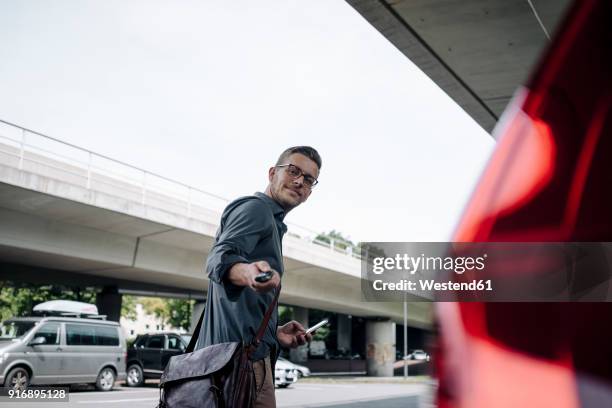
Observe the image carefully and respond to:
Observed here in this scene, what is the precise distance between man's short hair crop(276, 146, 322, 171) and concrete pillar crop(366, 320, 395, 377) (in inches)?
1659

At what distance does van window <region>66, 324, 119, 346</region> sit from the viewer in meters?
16.4

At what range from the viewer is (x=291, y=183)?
2715 mm

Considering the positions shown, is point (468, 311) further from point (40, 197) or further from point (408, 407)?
point (40, 197)

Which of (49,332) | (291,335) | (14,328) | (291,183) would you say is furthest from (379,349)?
(291,183)

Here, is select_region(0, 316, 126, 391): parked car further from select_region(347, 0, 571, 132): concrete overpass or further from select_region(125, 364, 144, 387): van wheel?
select_region(347, 0, 571, 132): concrete overpass

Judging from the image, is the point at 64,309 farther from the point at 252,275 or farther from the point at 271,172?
the point at 252,275

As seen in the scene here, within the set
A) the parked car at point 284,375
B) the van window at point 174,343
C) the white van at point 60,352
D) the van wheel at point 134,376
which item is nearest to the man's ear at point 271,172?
the white van at point 60,352

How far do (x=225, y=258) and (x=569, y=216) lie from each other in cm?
154

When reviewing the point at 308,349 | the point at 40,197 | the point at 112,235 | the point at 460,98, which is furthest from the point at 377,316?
the point at 460,98

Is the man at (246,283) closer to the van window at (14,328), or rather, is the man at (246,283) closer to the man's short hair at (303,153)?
the man's short hair at (303,153)

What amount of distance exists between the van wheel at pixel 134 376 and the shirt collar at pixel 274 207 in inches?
741

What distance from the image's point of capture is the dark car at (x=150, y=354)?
19703 millimetres

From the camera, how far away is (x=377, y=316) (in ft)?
143

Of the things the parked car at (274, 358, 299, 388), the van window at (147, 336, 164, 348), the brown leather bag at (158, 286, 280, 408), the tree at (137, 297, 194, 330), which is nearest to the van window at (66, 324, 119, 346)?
the van window at (147, 336, 164, 348)
